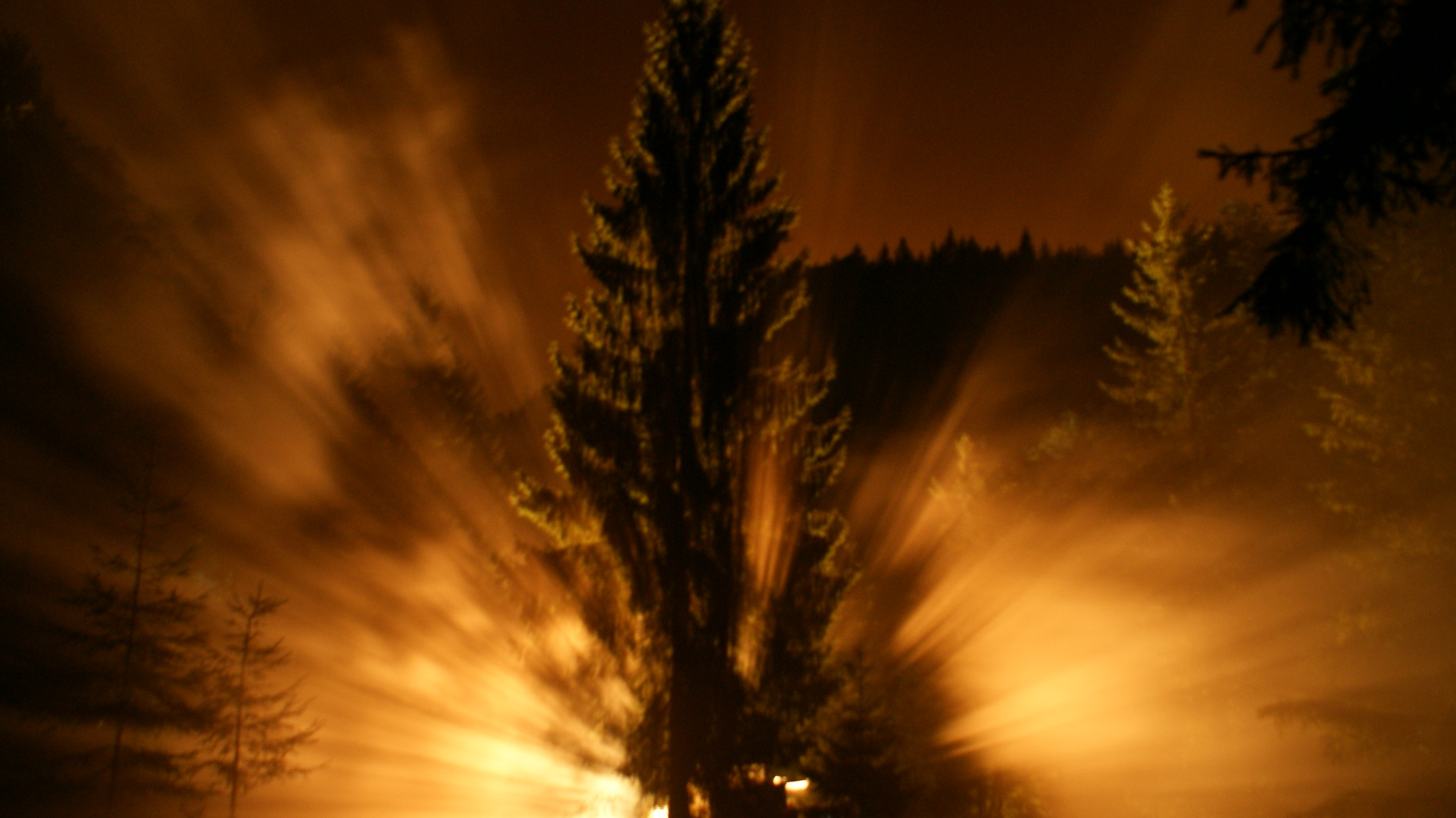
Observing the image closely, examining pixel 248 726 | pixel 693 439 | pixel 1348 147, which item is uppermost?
pixel 693 439

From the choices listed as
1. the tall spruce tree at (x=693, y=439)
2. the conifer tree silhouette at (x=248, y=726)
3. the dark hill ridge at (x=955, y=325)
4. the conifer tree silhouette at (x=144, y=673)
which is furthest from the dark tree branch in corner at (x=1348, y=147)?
the dark hill ridge at (x=955, y=325)

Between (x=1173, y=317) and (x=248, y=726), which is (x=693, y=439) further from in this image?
(x=248, y=726)

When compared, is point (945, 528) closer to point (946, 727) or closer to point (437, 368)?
point (946, 727)

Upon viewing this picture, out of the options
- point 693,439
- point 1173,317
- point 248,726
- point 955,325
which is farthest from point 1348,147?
point 955,325

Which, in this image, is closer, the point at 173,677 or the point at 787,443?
the point at 787,443

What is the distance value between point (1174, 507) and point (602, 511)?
60.3ft

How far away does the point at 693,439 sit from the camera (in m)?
13.2

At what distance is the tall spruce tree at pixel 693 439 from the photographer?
1251 cm

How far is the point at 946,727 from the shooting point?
89.1 feet

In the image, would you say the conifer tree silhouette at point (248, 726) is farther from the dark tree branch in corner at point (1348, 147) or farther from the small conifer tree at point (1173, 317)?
the small conifer tree at point (1173, 317)

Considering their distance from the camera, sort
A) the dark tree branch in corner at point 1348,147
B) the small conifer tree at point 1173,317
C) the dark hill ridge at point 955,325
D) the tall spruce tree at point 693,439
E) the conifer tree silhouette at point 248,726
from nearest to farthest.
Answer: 1. the dark tree branch in corner at point 1348,147
2. the tall spruce tree at point 693,439
3. the conifer tree silhouette at point 248,726
4. the small conifer tree at point 1173,317
5. the dark hill ridge at point 955,325

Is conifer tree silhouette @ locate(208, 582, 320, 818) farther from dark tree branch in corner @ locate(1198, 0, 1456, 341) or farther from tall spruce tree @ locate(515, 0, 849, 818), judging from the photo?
dark tree branch in corner @ locate(1198, 0, 1456, 341)

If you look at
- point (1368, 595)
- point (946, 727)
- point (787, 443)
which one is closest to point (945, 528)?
point (946, 727)

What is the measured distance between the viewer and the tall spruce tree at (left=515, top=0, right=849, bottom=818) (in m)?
12.5
